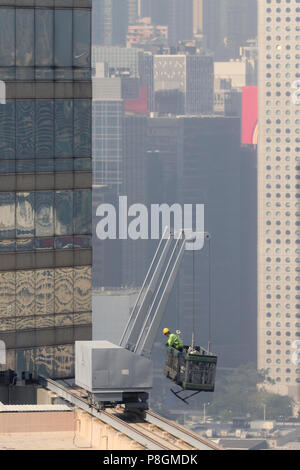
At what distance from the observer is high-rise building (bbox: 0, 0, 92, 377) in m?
91.3

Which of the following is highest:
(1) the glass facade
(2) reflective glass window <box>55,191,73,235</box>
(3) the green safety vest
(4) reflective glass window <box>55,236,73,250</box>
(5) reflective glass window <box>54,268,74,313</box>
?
(1) the glass facade

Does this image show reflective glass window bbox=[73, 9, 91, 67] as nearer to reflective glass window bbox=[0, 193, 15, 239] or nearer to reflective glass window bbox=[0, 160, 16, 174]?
reflective glass window bbox=[0, 160, 16, 174]

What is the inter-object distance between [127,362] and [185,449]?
10.1 m

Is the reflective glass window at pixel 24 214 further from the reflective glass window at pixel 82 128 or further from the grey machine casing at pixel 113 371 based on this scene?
the grey machine casing at pixel 113 371

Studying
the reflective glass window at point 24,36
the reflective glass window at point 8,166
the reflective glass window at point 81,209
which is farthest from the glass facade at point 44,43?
the reflective glass window at point 81,209

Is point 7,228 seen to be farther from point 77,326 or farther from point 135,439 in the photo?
point 135,439

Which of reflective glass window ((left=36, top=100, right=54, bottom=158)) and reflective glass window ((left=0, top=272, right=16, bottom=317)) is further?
reflective glass window ((left=36, top=100, right=54, bottom=158))

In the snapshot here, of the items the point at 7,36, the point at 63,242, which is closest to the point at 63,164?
the point at 63,242

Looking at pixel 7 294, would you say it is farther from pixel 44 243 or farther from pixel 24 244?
pixel 44 243

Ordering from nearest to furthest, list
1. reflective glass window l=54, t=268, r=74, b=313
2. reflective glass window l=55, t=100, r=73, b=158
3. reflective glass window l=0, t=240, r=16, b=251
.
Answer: reflective glass window l=0, t=240, r=16, b=251 → reflective glass window l=55, t=100, r=73, b=158 → reflective glass window l=54, t=268, r=74, b=313

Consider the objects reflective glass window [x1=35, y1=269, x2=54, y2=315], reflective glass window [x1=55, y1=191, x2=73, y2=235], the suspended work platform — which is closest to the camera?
the suspended work platform

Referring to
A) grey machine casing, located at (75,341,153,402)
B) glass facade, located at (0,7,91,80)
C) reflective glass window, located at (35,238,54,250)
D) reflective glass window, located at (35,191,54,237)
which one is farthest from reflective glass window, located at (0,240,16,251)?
grey machine casing, located at (75,341,153,402)

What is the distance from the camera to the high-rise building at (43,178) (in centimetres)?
9131

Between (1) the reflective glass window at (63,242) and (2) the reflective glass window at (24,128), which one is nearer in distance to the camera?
(2) the reflective glass window at (24,128)
